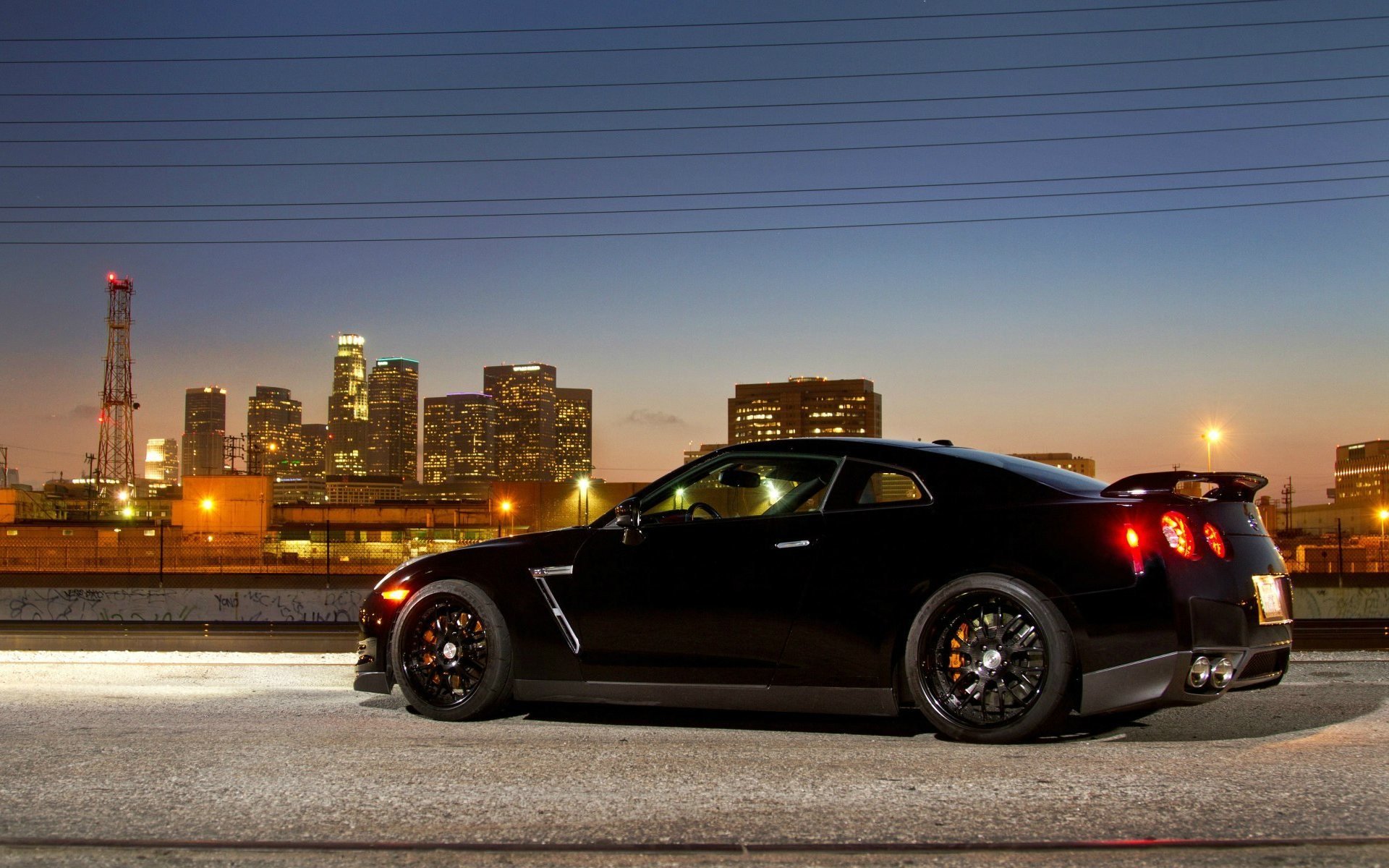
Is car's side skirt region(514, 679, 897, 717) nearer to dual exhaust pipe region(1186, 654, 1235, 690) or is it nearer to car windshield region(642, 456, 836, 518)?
car windshield region(642, 456, 836, 518)

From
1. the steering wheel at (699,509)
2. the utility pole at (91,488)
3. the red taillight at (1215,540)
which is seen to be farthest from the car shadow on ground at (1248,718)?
the utility pole at (91,488)

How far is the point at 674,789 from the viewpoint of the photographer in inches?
160

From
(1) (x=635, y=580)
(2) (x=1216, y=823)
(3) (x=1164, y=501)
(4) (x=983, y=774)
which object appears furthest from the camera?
(1) (x=635, y=580)

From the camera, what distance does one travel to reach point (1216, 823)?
137 inches

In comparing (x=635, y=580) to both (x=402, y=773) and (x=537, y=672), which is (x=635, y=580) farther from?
(x=402, y=773)

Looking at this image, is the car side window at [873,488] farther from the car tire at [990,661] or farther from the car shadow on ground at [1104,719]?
the car shadow on ground at [1104,719]

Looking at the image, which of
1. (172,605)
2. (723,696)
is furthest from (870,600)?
(172,605)

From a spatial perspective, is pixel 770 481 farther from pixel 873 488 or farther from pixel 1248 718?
pixel 1248 718

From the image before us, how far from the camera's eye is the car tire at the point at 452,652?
5.76 metres

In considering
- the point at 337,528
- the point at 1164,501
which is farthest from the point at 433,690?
the point at 337,528

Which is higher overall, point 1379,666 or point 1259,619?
point 1259,619

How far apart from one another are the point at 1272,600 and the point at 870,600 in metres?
1.70

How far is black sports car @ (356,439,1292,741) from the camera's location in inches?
183

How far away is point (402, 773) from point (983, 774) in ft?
7.06
